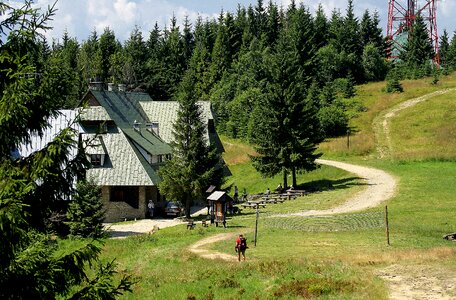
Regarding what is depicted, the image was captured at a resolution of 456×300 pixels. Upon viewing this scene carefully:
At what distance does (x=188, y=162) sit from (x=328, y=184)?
707 inches

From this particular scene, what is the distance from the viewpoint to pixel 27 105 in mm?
11984

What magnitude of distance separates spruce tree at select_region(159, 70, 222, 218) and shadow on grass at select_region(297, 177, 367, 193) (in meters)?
13.3

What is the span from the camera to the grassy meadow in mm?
23016

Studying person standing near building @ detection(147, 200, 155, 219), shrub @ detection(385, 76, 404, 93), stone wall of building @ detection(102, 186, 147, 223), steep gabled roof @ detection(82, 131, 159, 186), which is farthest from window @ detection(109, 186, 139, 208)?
shrub @ detection(385, 76, 404, 93)

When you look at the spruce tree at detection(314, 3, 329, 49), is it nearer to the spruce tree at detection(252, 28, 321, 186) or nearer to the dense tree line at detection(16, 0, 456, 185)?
the dense tree line at detection(16, 0, 456, 185)

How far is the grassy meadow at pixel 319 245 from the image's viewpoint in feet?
75.5

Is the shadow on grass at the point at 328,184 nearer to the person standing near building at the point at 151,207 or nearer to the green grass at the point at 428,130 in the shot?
the green grass at the point at 428,130

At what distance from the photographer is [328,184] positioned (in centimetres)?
5600

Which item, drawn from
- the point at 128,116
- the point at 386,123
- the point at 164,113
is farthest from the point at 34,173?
the point at 386,123

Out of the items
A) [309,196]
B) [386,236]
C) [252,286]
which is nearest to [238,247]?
[252,286]

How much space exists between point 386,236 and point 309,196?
18871 mm

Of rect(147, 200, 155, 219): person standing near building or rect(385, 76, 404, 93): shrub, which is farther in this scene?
rect(385, 76, 404, 93): shrub

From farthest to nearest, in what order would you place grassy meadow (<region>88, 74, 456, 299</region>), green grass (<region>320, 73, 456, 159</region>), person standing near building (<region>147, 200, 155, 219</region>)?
green grass (<region>320, 73, 456, 159</region>) < person standing near building (<region>147, 200, 155, 219</region>) < grassy meadow (<region>88, 74, 456, 299</region>)

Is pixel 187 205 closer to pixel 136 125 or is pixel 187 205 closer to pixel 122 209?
pixel 122 209
